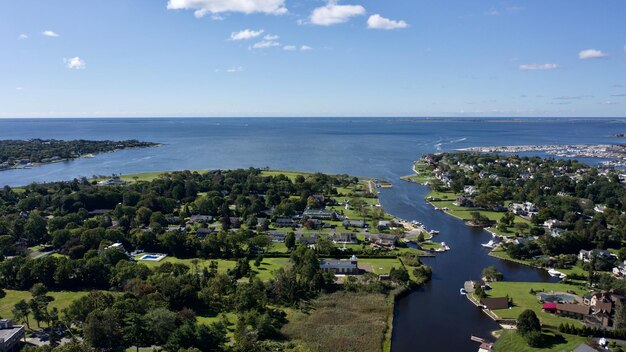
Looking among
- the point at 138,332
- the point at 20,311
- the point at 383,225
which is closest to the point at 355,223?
the point at 383,225

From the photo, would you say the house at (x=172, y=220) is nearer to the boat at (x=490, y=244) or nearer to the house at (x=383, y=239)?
the house at (x=383, y=239)

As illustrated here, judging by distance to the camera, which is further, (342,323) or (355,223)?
(355,223)

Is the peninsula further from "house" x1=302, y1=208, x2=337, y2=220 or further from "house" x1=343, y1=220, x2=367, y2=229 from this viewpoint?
"house" x1=302, y1=208, x2=337, y2=220

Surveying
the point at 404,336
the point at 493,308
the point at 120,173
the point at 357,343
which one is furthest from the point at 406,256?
the point at 120,173

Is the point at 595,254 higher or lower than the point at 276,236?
higher

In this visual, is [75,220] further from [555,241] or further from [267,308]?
[555,241]

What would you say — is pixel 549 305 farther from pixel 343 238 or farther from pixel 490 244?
pixel 343 238

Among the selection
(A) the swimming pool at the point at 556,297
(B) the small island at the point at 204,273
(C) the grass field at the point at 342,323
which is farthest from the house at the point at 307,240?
(A) the swimming pool at the point at 556,297
